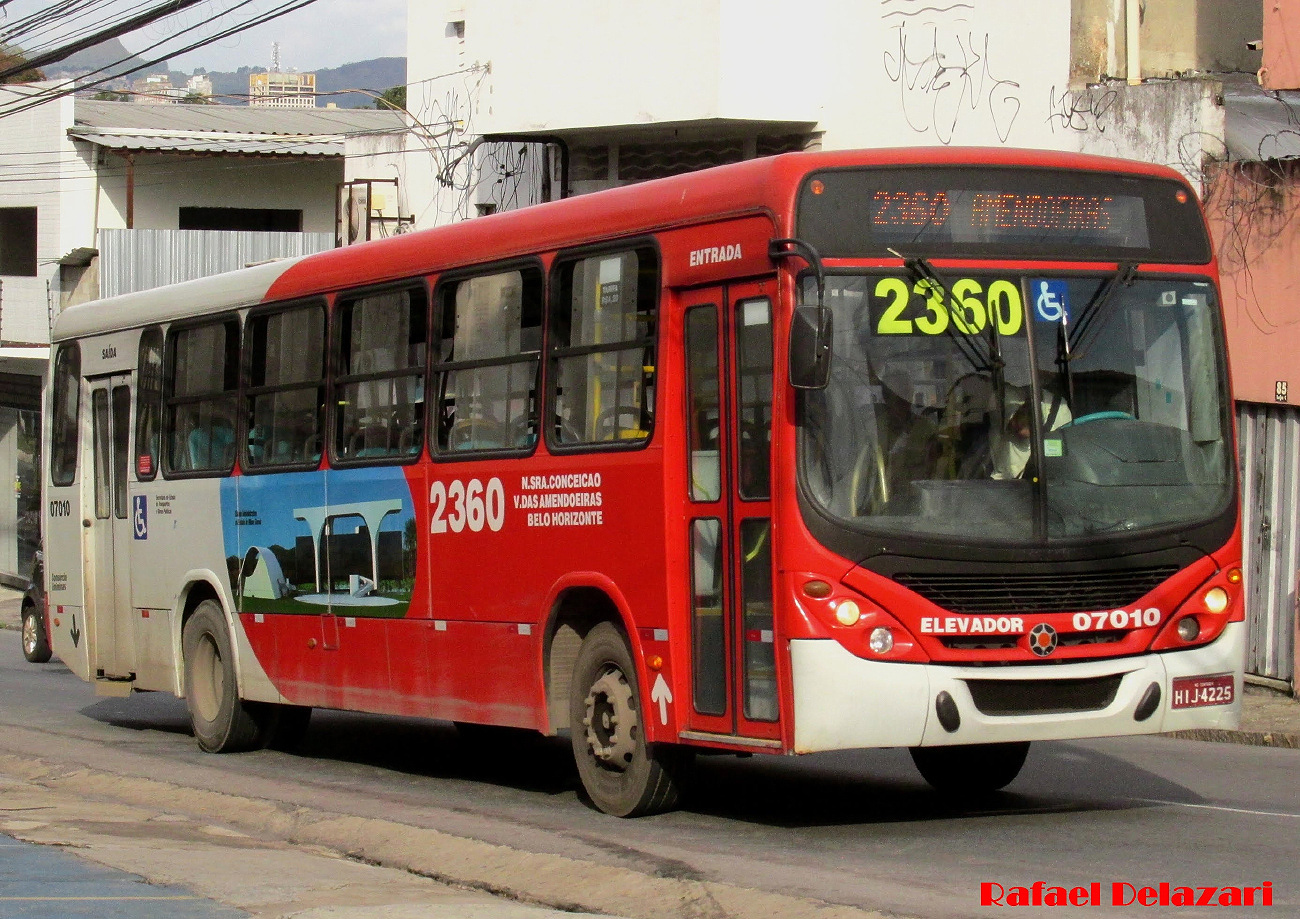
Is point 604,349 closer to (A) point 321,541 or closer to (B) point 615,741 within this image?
(B) point 615,741

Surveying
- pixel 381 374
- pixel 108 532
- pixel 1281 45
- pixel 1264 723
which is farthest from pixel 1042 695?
pixel 1281 45

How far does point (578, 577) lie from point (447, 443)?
62.8 inches

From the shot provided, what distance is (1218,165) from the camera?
15695 millimetres

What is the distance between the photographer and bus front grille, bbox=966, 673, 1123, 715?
26.3ft

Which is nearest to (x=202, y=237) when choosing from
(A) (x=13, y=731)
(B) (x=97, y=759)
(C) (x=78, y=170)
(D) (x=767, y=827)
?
(C) (x=78, y=170)

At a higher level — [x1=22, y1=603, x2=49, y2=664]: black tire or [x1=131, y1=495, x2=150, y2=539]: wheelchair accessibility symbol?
[x1=131, y1=495, x2=150, y2=539]: wheelchair accessibility symbol

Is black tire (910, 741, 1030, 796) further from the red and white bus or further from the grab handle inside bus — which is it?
the grab handle inside bus

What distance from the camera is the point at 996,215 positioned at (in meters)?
8.41

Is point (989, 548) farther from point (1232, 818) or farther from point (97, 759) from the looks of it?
point (97, 759)

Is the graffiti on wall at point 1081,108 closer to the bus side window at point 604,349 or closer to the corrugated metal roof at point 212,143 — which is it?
the bus side window at point 604,349

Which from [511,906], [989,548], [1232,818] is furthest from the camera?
[1232,818]

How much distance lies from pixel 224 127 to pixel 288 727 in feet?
85.1

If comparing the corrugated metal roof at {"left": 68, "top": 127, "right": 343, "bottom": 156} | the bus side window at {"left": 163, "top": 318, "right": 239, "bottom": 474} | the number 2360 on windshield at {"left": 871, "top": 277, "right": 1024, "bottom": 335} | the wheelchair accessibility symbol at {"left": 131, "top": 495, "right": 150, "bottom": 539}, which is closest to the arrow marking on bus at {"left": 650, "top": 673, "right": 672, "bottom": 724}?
the number 2360 on windshield at {"left": 871, "top": 277, "right": 1024, "bottom": 335}

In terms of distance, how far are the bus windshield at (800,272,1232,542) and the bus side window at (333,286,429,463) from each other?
3.58m
